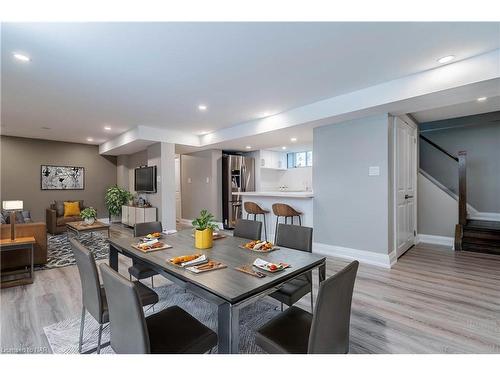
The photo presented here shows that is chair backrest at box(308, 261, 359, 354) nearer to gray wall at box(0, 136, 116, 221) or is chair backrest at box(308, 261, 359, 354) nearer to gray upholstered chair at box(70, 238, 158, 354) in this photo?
gray upholstered chair at box(70, 238, 158, 354)

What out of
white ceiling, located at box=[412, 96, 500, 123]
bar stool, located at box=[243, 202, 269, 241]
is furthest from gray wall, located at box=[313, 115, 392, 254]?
white ceiling, located at box=[412, 96, 500, 123]

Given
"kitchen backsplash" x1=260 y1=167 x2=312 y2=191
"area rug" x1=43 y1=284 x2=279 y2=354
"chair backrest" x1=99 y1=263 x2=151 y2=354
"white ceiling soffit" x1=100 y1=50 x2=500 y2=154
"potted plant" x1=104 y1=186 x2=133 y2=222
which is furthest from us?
"kitchen backsplash" x1=260 y1=167 x2=312 y2=191

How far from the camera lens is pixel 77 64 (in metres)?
2.59

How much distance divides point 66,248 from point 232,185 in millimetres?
3905

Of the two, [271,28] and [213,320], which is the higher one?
[271,28]

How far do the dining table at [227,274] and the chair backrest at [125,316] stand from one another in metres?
0.34

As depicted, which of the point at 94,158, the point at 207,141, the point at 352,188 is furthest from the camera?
the point at 94,158

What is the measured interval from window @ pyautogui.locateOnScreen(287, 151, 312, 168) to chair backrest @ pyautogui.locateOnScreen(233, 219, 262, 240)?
576cm

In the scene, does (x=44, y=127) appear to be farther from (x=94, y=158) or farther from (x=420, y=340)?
(x=420, y=340)

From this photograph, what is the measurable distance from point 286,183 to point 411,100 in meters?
5.45

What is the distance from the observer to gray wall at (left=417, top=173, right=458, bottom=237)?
15.5ft

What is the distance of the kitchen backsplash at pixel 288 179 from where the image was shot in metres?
7.71
